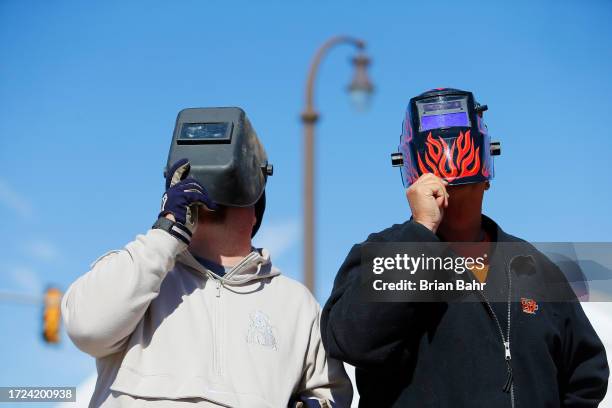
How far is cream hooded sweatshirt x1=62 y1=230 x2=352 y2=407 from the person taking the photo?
333 centimetres

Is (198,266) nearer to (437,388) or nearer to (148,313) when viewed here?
(148,313)

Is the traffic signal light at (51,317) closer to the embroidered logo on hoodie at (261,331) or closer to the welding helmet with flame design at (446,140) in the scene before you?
the embroidered logo on hoodie at (261,331)

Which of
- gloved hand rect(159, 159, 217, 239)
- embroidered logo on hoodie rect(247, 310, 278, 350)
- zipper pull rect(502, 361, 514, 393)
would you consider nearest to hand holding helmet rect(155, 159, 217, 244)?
gloved hand rect(159, 159, 217, 239)

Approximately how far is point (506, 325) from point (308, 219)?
658 centimetres

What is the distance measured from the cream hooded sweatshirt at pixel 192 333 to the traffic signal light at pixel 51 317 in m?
6.89

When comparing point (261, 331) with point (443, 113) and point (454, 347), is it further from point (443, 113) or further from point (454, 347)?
point (443, 113)

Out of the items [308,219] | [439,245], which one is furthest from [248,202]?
[308,219]

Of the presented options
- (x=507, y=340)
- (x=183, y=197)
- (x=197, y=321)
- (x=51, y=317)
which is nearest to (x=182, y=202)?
(x=183, y=197)

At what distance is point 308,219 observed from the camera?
10023 mm

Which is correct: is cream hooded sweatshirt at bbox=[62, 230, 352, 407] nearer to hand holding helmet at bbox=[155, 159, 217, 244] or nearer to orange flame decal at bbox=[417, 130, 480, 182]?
hand holding helmet at bbox=[155, 159, 217, 244]

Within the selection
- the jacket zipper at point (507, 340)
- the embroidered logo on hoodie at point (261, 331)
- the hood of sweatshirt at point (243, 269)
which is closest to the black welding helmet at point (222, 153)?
the hood of sweatshirt at point (243, 269)

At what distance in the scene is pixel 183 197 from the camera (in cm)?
355

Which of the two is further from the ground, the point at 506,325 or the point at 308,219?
the point at 308,219

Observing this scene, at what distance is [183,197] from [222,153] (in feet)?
1.19
